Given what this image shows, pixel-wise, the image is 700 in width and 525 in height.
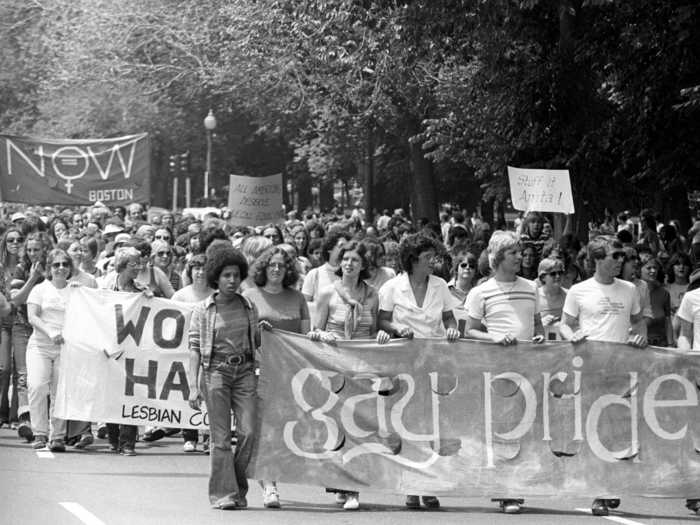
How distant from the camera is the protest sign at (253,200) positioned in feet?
79.7

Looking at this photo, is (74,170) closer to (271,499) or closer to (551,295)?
A: (551,295)

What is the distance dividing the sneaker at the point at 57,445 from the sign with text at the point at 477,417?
3.06 metres

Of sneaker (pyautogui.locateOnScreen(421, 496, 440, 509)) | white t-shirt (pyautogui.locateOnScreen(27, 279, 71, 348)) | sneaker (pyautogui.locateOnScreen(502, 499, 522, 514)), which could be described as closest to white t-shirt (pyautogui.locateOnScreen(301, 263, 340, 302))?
white t-shirt (pyautogui.locateOnScreen(27, 279, 71, 348))

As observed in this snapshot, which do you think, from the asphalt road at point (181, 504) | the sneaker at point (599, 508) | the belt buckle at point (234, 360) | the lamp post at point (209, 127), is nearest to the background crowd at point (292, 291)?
the belt buckle at point (234, 360)

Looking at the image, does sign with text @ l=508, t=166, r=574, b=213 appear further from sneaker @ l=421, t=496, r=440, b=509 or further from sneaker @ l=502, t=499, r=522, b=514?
sneaker @ l=502, t=499, r=522, b=514

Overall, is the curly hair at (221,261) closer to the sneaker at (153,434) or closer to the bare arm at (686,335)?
the bare arm at (686,335)

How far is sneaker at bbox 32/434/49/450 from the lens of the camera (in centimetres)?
1362

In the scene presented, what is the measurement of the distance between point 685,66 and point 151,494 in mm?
11110

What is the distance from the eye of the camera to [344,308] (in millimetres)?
11234

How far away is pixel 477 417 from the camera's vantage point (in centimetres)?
1089

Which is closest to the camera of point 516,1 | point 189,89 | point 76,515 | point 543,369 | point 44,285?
point 76,515

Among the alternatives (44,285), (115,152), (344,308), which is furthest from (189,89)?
(344,308)

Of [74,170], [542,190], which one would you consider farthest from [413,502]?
[74,170]

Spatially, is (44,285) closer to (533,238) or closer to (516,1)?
(533,238)
